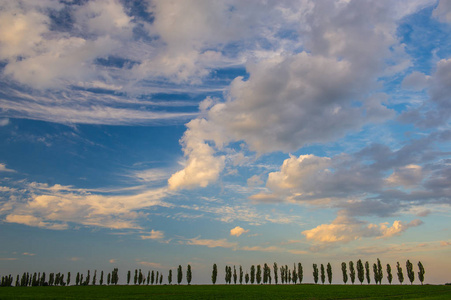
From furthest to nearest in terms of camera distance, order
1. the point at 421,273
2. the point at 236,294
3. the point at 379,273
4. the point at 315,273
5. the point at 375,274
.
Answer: the point at 315,273
the point at 375,274
the point at 379,273
the point at 421,273
the point at 236,294

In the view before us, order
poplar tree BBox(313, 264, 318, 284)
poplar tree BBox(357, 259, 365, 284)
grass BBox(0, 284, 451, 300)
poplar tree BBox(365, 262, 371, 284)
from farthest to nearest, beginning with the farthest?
poplar tree BBox(313, 264, 318, 284)
poplar tree BBox(357, 259, 365, 284)
poplar tree BBox(365, 262, 371, 284)
grass BBox(0, 284, 451, 300)

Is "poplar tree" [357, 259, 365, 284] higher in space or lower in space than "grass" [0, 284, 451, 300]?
lower

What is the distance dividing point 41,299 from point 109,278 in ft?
459

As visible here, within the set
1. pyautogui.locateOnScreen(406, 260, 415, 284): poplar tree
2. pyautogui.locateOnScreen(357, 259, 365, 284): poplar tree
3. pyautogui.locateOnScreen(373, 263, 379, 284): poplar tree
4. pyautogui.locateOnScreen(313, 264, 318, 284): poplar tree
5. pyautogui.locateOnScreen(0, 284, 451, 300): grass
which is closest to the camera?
pyautogui.locateOnScreen(0, 284, 451, 300): grass

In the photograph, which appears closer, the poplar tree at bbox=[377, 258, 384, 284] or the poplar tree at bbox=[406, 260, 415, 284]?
the poplar tree at bbox=[406, 260, 415, 284]

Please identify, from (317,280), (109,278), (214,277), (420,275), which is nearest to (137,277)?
(109,278)

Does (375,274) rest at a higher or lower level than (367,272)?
lower

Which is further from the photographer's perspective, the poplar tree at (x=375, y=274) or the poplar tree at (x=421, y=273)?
the poplar tree at (x=375, y=274)

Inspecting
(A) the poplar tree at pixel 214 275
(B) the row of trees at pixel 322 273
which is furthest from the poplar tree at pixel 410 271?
(A) the poplar tree at pixel 214 275

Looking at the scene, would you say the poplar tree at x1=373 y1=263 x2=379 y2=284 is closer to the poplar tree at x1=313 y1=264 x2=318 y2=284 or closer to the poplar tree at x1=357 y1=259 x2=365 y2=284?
the poplar tree at x1=357 y1=259 x2=365 y2=284

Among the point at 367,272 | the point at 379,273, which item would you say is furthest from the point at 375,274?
the point at 367,272

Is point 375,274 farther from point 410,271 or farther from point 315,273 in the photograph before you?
point 315,273

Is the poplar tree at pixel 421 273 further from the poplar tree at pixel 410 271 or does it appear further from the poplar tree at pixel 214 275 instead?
the poplar tree at pixel 214 275

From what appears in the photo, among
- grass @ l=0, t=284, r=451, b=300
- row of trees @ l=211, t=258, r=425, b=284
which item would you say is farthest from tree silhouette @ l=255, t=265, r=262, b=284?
grass @ l=0, t=284, r=451, b=300
